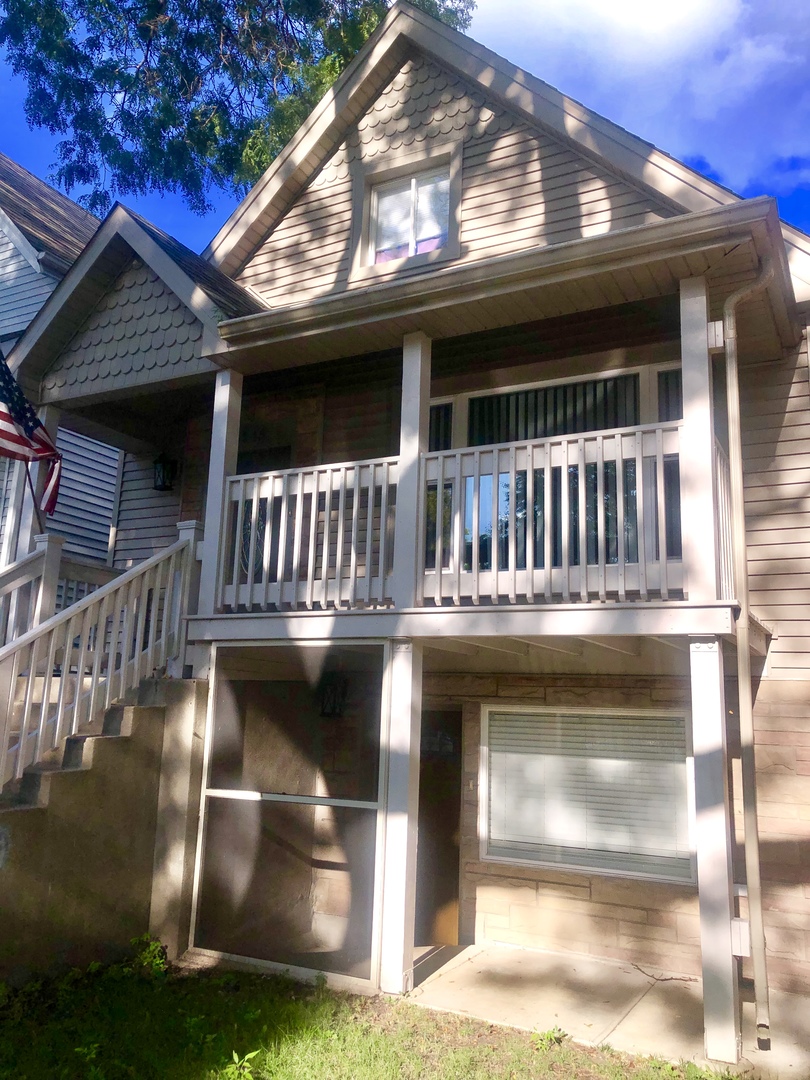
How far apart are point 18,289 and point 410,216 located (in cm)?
620

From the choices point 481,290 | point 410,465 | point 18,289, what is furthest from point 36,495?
point 18,289

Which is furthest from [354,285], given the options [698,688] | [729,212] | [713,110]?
[713,110]

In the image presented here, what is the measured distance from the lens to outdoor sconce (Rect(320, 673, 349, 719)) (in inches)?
350

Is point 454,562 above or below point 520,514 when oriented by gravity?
below

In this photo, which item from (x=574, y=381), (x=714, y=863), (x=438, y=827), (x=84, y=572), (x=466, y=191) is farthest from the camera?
(x=466, y=191)

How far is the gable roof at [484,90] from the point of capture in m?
7.57

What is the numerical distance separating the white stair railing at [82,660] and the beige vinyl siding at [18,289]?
601 centimetres

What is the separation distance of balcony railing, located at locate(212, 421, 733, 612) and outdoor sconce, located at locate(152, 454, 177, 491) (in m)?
2.81

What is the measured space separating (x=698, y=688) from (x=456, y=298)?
3272mm

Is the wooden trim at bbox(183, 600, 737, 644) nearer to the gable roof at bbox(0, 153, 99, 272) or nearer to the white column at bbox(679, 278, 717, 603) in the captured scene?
the white column at bbox(679, 278, 717, 603)

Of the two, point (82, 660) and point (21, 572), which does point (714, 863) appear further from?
point (21, 572)

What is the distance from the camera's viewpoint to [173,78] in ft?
53.7

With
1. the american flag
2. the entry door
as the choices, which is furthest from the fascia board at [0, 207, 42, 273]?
the entry door

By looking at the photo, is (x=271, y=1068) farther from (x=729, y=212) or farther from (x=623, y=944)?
(x=729, y=212)
